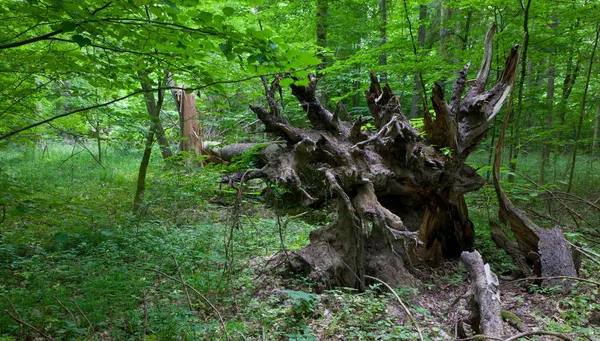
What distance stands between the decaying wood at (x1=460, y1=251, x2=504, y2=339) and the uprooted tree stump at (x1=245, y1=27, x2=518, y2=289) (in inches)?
24.0

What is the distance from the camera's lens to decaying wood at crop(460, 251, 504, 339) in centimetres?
288

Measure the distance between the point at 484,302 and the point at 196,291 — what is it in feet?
8.34

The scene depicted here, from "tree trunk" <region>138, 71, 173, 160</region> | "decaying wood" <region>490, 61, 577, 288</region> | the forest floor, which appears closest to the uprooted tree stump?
the forest floor

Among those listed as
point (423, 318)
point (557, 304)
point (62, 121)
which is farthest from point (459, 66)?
point (62, 121)

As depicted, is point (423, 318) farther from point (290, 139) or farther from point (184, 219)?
point (184, 219)

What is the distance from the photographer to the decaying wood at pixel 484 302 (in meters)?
2.88

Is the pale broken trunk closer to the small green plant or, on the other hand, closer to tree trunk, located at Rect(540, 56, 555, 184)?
the small green plant

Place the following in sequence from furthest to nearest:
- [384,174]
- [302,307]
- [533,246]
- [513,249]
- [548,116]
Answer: [548,116]
[513,249]
[533,246]
[384,174]
[302,307]

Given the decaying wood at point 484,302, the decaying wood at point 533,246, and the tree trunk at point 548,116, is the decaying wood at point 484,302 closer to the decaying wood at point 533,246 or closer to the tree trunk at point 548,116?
the decaying wood at point 533,246

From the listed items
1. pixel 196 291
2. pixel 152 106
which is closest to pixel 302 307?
pixel 196 291

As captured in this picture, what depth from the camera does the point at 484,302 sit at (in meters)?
3.15

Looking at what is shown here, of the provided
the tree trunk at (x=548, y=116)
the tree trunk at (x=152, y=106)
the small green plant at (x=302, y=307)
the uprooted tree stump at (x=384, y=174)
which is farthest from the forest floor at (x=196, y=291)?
the tree trunk at (x=548, y=116)

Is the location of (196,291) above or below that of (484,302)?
above

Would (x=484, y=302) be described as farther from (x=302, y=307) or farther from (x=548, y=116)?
(x=548, y=116)
